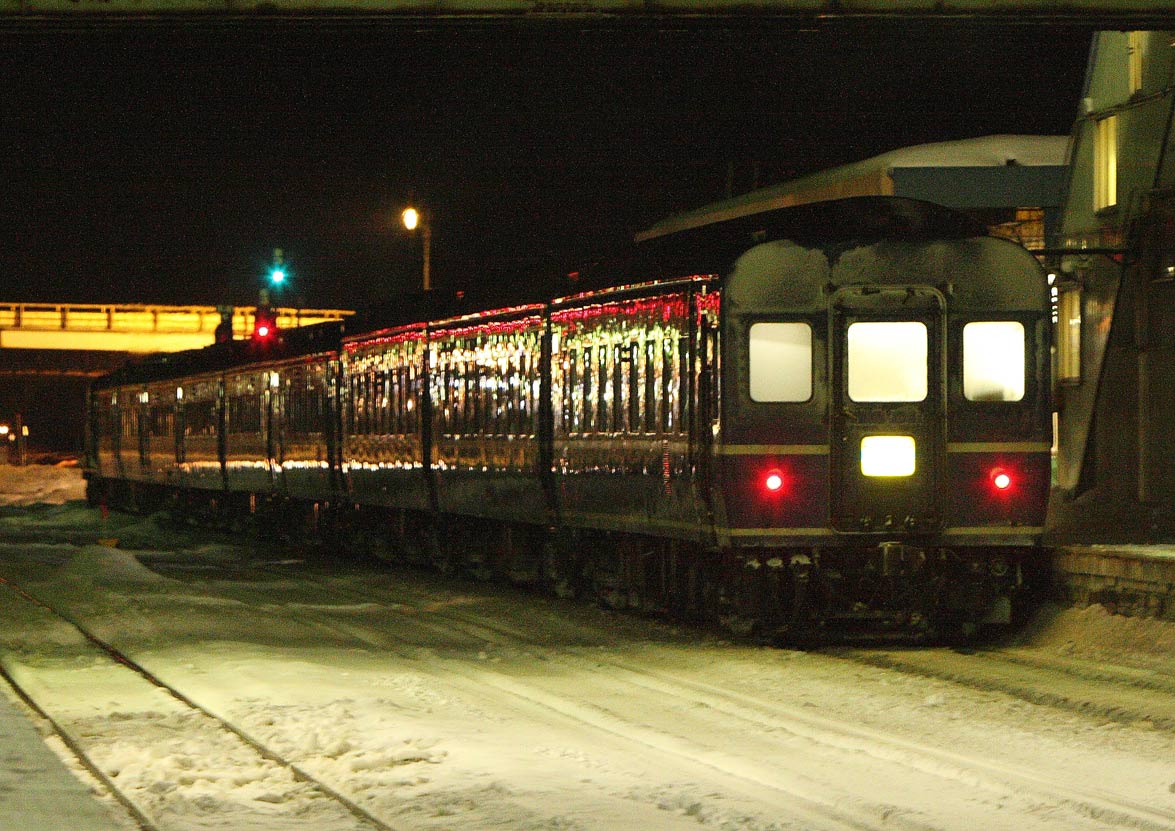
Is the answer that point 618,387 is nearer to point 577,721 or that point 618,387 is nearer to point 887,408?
point 887,408

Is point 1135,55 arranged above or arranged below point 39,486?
above

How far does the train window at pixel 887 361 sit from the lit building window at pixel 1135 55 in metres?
9.14

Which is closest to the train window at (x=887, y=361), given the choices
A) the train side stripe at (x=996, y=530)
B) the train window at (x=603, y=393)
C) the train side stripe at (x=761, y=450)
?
the train side stripe at (x=761, y=450)

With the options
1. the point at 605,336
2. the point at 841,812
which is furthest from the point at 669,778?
the point at 605,336

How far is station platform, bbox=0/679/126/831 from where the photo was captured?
24.9 feet

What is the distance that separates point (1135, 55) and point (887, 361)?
9463 millimetres

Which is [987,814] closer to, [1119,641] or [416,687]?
[416,687]

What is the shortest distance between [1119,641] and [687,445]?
328 cm

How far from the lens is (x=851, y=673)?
39.8ft

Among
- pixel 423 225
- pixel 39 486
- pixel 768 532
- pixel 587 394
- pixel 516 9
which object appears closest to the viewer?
pixel 516 9

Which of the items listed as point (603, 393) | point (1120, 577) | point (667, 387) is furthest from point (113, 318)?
point (1120, 577)

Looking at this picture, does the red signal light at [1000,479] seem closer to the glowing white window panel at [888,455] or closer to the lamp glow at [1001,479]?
Result: the lamp glow at [1001,479]

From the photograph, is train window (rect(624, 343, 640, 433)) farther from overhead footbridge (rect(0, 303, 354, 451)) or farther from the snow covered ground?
overhead footbridge (rect(0, 303, 354, 451))

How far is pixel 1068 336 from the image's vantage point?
76.1 ft
